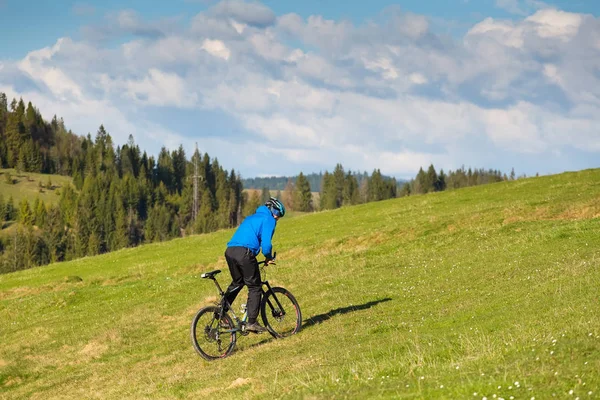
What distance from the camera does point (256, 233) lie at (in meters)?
15.5

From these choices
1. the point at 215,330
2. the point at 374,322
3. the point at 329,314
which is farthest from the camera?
the point at 329,314

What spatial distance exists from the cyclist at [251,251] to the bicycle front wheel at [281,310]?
64 cm

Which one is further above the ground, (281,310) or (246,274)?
(246,274)

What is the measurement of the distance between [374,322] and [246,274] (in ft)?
12.4

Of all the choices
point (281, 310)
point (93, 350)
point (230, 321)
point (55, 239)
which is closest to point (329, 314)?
point (281, 310)

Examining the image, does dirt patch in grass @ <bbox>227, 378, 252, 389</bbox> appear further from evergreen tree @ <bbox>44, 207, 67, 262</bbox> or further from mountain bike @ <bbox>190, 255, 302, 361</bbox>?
evergreen tree @ <bbox>44, 207, 67, 262</bbox>

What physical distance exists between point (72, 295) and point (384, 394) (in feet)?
86.3

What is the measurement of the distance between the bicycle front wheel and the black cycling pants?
1.89 ft

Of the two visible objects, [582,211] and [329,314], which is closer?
[329,314]

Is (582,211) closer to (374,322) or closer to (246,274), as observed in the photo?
(374,322)

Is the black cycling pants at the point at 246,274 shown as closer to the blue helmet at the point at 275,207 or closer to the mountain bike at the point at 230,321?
the mountain bike at the point at 230,321

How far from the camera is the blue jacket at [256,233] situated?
15.4 metres

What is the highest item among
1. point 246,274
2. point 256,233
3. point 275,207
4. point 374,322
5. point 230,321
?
point 275,207

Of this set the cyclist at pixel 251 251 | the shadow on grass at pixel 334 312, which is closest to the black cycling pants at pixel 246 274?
the cyclist at pixel 251 251
